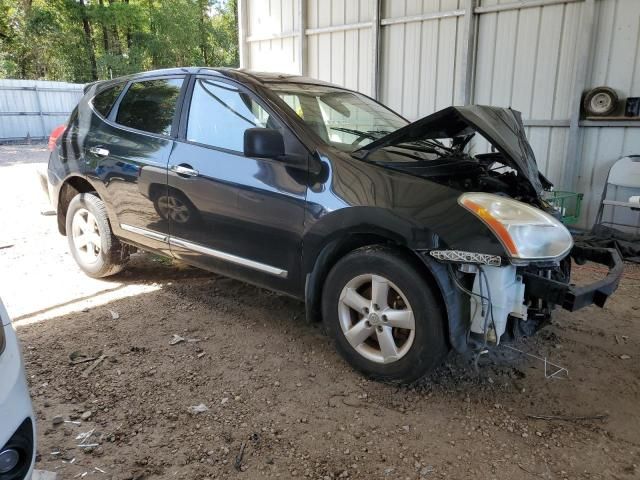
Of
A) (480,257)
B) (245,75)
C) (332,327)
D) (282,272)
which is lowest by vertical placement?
(332,327)

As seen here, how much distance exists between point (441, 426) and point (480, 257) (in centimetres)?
86

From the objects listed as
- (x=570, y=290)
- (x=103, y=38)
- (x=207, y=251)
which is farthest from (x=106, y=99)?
(x=103, y=38)

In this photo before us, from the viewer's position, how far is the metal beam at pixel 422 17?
21.9ft

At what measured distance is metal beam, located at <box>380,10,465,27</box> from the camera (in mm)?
6660

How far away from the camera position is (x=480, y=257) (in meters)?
2.25

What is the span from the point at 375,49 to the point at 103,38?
2726cm

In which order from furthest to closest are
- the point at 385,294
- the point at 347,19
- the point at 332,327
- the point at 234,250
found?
1. the point at 347,19
2. the point at 234,250
3. the point at 332,327
4. the point at 385,294

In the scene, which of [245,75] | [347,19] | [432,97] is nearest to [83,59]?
[347,19]

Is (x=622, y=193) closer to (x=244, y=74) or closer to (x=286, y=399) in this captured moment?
(x=244, y=74)

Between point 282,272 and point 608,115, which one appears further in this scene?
point 608,115

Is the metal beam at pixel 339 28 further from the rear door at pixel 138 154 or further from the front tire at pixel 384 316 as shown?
the front tire at pixel 384 316

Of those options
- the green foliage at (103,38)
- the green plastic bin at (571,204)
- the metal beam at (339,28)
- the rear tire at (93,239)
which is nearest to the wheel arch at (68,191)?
the rear tire at (93,239)

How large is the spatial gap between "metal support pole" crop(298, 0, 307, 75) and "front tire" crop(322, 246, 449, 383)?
6.92 meters

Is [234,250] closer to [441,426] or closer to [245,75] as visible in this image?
[245,75]
